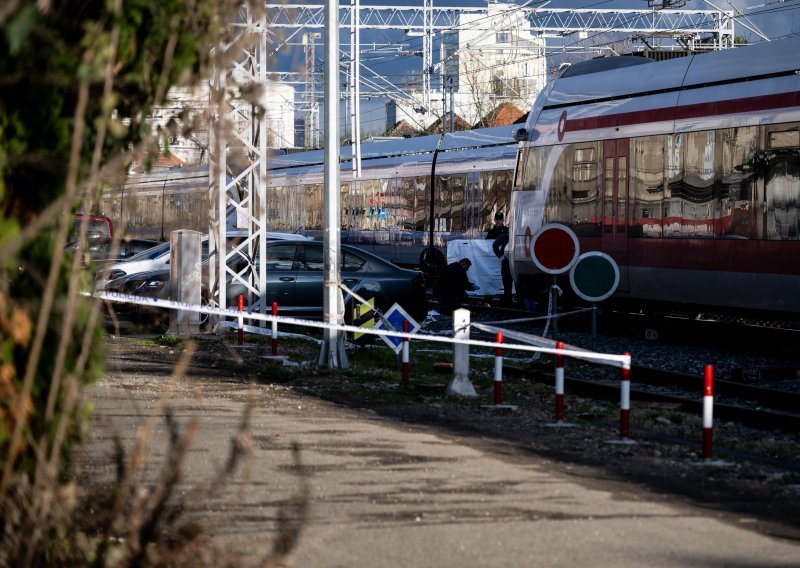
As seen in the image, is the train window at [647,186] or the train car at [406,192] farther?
the train car at [406,192]

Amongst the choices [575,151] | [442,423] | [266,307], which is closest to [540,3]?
[575,151]

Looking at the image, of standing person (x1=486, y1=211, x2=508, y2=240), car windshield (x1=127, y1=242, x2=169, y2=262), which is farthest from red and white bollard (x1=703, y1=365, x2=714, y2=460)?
standing person (x1=486, y1=211, x2=508, y2=240)

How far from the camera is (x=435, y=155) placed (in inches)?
1379

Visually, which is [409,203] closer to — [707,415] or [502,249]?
[502,249]

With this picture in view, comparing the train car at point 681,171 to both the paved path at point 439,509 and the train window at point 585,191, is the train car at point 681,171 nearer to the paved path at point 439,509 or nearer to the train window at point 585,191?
→ the train window at point 585,191

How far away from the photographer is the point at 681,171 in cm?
1980

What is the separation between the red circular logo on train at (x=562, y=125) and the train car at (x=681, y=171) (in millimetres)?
21

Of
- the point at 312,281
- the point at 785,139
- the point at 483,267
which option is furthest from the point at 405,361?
the point at 483,267

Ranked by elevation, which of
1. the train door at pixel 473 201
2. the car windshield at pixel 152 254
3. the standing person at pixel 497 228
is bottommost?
the car windshield at pixel 152 254

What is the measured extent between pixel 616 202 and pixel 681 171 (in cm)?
172

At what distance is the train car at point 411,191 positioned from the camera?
1270 inches

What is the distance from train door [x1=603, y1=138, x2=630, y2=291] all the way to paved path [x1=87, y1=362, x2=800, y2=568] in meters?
10.5

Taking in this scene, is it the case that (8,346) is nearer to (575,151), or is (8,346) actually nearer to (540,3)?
(575,151)

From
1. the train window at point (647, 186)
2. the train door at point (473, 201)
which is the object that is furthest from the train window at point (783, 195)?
the train door at point (473, 201)
